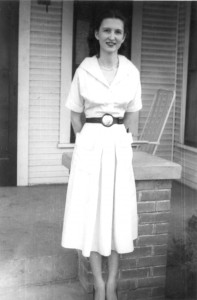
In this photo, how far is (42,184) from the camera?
577 centimetres

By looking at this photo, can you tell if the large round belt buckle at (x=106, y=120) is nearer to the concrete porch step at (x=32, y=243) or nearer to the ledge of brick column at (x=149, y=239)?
the ledge of brick column at (x=149, y=239)

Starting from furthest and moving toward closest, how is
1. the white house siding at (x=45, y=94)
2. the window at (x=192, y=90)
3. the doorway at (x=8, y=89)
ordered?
the window at (x=192, y=90) → the white house siding at (x=45, y=94) → the doorway at (x=8, y=89)

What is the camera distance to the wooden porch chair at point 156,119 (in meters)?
5.16

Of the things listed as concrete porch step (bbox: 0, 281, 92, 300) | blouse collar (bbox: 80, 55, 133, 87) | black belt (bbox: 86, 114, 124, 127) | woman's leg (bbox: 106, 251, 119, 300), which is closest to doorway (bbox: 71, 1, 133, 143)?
blouse collar (bbox: 80, 55, 133, 87)

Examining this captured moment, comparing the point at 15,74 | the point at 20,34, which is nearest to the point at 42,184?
the point at 15,74

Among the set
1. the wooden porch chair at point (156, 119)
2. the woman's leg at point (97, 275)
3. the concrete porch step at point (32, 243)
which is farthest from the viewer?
the wooden porch chair at point (156, 119)

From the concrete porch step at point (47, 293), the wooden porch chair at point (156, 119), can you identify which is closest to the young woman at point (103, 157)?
the concrete porch step at point (47, 293)

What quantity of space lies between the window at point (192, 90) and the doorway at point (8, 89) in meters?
2.31

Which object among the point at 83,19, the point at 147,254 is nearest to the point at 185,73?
the point at 83,19

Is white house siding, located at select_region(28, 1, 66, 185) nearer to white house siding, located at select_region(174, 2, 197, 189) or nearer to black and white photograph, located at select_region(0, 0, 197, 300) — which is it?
black and white photograph, located at select_region(0, 0, 197, 300)

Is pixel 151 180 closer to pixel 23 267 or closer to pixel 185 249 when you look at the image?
pixel 185 249

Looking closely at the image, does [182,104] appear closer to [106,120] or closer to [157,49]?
[157,49]

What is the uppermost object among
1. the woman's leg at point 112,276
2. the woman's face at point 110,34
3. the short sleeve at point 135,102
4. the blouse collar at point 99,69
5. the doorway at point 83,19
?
the doorway at point 83,19

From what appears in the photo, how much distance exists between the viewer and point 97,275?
107 inches
